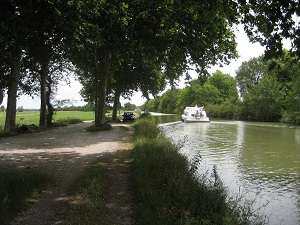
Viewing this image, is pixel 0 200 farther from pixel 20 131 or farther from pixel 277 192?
pixel 20 131

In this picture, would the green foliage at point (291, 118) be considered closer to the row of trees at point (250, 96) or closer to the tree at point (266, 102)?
the row of trees at point (250, 96)

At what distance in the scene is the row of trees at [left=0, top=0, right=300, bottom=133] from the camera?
7.81 metres

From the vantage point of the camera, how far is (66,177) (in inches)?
362

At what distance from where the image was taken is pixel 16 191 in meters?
7.12

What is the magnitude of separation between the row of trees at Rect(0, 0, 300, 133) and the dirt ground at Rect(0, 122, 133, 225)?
11.5 feet

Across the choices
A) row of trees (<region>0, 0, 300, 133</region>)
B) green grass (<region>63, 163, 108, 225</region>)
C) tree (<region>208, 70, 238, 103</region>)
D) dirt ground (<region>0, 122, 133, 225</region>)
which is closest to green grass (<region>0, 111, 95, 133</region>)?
row of trees (<region>0, 0, 300, 133</region>)

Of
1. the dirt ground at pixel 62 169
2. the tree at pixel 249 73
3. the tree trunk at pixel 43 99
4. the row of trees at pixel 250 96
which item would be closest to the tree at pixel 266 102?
the row of trees at pixel 250 96

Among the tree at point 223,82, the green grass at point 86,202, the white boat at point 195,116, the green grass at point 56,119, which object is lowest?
the green grass at point 86,202

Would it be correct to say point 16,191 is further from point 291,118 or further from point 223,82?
point 223,82

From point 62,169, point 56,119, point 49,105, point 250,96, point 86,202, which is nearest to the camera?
point 86,202

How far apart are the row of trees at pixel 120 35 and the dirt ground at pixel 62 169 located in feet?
11.5

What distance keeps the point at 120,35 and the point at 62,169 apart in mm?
12140

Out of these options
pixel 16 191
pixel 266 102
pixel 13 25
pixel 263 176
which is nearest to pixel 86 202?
pixel 16 191

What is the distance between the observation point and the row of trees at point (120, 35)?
25.6 feet
